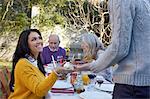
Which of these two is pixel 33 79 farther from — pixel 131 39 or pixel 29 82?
pixel 131 39

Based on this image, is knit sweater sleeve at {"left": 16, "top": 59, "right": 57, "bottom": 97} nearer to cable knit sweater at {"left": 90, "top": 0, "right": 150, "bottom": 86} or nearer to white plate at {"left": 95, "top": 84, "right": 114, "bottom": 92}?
white plate at {"left": 95, "top": 84, "right": 114, "bottom": 92}

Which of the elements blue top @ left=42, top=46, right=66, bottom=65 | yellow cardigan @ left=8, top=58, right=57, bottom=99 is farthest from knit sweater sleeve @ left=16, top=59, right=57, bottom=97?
blue top @ left=42, top=46, right=66, bottom=65

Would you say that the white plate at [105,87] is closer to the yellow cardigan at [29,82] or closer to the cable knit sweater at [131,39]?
the yellow cardigan at [29,82]

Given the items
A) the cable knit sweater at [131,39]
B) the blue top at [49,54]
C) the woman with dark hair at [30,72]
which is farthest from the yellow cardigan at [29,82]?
the blue top at [49,54]

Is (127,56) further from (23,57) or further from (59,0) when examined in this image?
(59,0)

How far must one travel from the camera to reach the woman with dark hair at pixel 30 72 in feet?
6.94

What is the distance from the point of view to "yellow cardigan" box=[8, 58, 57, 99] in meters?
2.11

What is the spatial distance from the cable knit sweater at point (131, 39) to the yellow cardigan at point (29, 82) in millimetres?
737

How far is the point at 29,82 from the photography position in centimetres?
218

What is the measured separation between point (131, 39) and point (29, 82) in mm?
946

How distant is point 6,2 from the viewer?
8.34 m

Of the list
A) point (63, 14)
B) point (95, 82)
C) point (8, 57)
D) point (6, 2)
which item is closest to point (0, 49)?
point (8, 57)

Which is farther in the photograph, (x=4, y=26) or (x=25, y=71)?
(x=4, y=26)

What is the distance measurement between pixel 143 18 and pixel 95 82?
1449 millimetres
